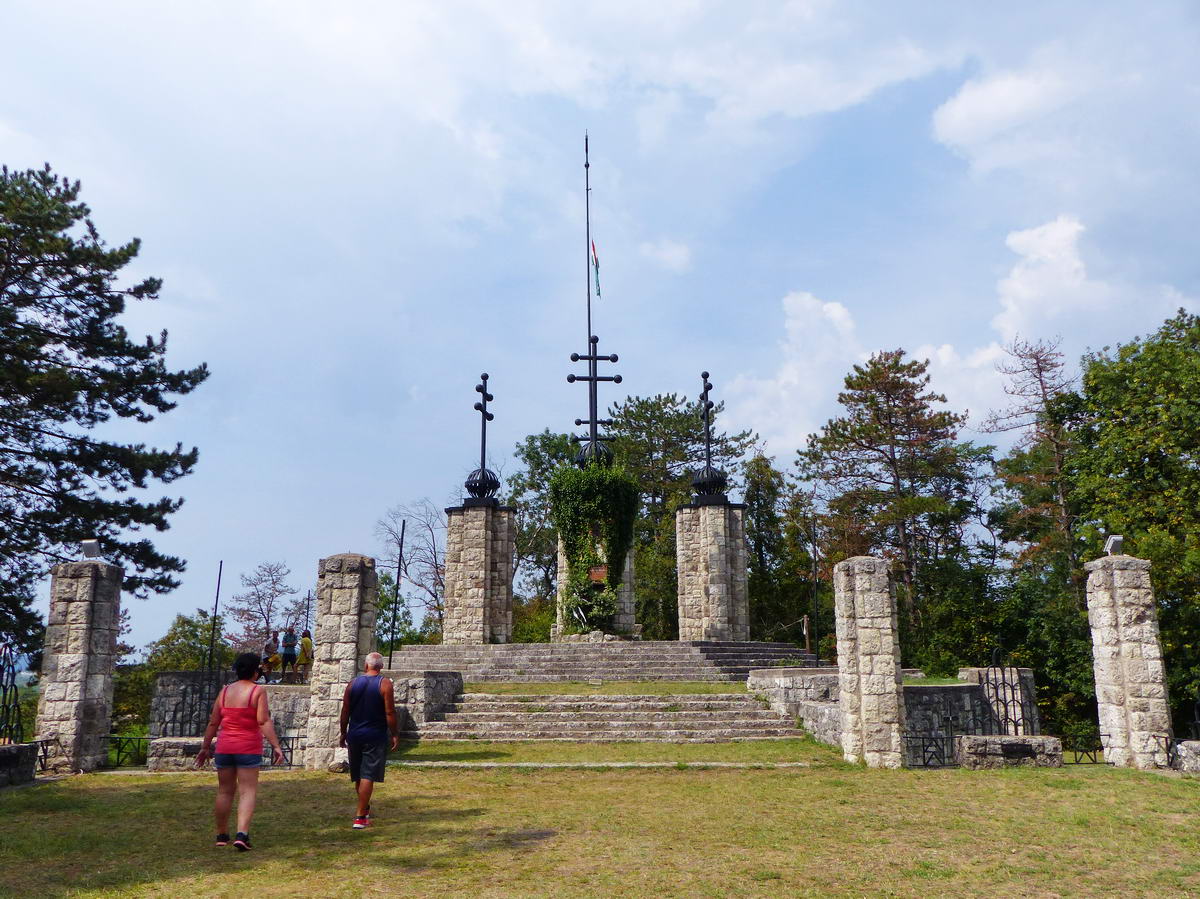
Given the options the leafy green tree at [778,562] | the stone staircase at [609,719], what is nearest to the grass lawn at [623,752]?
the stone staircase at [609,719]

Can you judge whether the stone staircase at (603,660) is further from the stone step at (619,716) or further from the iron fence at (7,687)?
the iron fence at (7,687)

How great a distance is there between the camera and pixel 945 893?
16.7 ft

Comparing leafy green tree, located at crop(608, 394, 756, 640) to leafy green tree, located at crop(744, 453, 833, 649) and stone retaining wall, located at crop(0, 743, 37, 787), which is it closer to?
leafy green tree, located at crop(744, 453, 833, 649)

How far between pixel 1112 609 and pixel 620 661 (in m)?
9.60

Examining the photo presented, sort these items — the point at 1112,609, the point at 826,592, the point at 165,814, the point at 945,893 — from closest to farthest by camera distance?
the point at 945,893
the point at 165,814
the point at 1112,609
the point at 826,592

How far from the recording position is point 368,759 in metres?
6.80

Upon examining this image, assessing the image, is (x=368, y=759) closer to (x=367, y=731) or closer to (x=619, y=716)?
(x=367, y=731)

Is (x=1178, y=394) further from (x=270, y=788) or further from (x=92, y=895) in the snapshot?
(x=92, y=895)

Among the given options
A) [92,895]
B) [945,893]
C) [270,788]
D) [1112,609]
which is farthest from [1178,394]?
[92,895]

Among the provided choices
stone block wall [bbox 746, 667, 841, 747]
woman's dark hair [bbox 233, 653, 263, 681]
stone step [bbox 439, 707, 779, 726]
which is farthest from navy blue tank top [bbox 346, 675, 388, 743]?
stone block wall [bbox 746, 667, 841, 747]

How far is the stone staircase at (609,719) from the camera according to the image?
39.9 ft

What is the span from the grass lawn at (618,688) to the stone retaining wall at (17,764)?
22.7 feet

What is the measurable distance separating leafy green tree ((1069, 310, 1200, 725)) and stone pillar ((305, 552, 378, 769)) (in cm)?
1755

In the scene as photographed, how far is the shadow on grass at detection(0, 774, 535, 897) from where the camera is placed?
5605 mm
